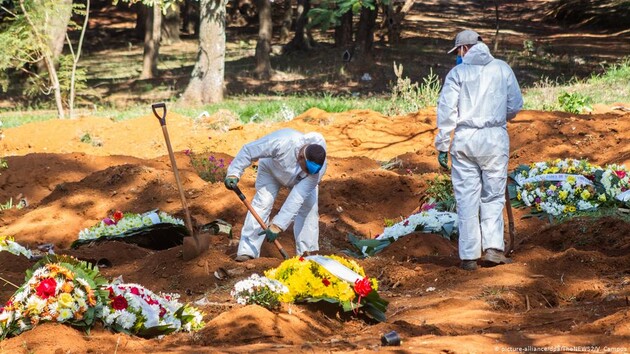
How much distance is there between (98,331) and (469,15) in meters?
36.1

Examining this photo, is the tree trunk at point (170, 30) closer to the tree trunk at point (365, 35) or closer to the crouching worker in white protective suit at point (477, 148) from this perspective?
the tree trunk at point (365, 35)

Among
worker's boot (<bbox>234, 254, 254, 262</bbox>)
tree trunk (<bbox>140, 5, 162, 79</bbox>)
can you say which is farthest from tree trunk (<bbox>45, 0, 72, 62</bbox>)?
worker's boot (<bbox>234, 254, 254, 262</bbox>)

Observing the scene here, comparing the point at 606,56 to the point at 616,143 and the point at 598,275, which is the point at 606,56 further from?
the point at 598,275

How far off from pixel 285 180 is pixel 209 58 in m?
14.1

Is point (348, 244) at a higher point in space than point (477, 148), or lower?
lower

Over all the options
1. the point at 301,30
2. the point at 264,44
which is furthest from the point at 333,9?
the point at 264,44

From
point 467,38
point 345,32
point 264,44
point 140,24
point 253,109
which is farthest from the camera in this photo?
point 140,24

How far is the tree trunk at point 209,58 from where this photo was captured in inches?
883

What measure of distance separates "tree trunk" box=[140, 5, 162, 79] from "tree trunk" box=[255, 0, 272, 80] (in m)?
2.51

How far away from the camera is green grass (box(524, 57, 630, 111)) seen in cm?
1850

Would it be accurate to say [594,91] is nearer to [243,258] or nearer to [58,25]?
[58,25]

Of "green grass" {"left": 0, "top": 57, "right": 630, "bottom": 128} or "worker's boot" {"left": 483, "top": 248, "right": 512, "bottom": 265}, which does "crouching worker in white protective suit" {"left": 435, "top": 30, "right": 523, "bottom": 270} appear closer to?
"worker's boot" {"left": 483, "top": 248, "right": 512, "bottom": 265}

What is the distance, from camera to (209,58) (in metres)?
22.8

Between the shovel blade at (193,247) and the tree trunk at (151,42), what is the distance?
60.4ft
